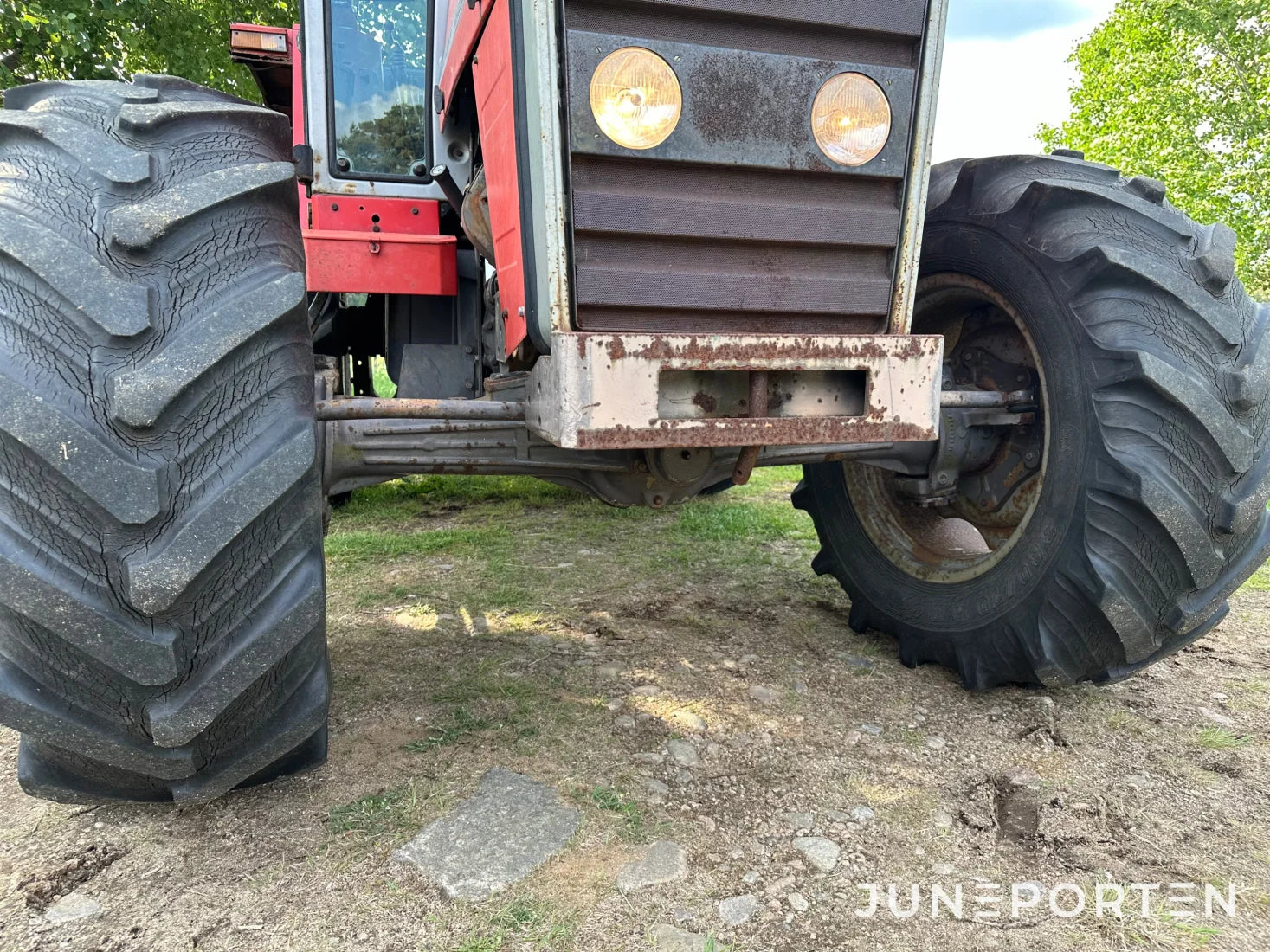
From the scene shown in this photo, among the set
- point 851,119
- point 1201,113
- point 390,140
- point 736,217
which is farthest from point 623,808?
Answer: point 1201,113

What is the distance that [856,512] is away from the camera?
2.87 m

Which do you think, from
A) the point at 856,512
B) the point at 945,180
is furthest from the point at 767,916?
the point at 945,180

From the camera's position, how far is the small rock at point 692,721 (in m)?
2.17

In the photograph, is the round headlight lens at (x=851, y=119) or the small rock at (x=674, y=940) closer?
the small rock at (x=674, y=940)

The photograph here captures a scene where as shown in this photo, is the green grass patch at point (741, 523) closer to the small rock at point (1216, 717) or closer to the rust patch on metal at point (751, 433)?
the small rock at point (1216, 717)

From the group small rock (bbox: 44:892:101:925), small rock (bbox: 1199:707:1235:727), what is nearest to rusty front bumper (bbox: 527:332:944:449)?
small rock (bbox: 44:892:101:925)

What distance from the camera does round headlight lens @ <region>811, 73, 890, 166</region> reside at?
1721 mm

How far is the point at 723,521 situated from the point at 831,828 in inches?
113

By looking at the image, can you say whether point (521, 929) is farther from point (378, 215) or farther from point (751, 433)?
point (378, 215)

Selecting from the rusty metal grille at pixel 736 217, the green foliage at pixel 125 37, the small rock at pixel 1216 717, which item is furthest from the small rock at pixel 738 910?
the green foliage at pixel 125 37

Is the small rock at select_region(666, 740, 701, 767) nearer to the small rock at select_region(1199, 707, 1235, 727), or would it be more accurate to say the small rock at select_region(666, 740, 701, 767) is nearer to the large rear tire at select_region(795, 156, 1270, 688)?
the large rear tire at select_region(795, 156, 1270, 688)

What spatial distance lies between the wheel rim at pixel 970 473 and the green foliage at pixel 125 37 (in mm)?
8094

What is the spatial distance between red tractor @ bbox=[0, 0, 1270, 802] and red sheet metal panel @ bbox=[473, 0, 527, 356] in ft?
Answer: 0.06

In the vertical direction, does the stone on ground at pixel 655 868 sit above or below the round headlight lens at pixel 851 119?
below
